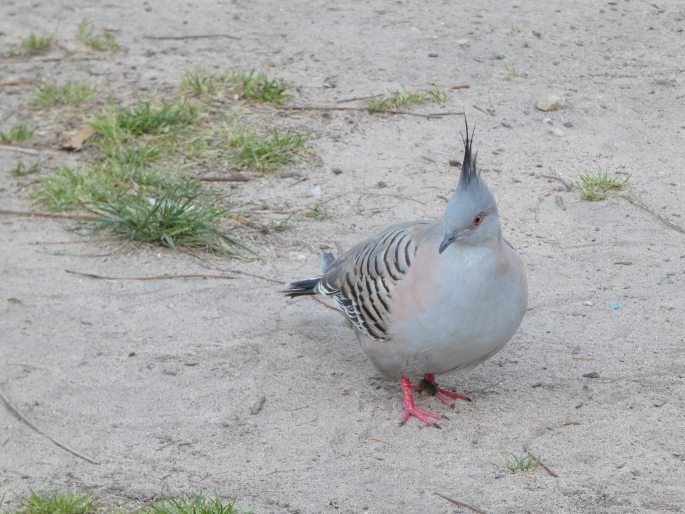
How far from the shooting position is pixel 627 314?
5398 mm

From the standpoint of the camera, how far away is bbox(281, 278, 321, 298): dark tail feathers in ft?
17.3

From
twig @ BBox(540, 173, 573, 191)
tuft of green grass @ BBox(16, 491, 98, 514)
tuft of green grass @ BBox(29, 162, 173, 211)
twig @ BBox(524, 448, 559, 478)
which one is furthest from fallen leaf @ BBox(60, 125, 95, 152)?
twig @ BBox(524, 448, 559, 478)

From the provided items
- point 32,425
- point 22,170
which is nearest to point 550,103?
point 22,170

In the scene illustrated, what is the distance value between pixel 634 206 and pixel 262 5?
13.3 ft

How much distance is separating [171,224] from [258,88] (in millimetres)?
1869

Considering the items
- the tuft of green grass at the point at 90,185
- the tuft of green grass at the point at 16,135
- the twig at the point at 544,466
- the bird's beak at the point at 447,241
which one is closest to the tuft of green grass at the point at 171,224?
the tuft of green grass at the point at 90,185

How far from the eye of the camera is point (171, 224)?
621 centimetres

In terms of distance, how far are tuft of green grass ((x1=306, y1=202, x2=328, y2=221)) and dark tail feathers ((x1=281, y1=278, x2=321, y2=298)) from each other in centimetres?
117

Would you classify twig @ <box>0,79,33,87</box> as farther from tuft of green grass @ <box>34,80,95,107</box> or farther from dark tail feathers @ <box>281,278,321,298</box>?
dark tail feathers @ <box>281,278,321,298</box>

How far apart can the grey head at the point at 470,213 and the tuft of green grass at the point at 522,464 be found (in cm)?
83

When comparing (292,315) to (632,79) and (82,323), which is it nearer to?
(82,323)

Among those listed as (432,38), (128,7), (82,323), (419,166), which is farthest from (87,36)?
(82,323)

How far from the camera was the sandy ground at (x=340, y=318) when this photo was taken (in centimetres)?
433

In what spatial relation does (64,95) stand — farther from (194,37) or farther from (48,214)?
(48,214)
